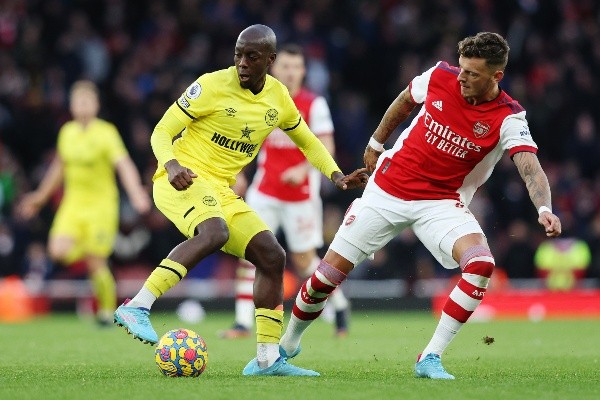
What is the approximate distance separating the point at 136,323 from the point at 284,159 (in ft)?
16.7

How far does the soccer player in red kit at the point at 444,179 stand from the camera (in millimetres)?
7488

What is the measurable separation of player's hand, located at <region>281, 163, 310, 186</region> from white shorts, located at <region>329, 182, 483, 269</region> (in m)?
3.56

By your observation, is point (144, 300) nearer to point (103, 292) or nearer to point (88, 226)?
point (103, 292)

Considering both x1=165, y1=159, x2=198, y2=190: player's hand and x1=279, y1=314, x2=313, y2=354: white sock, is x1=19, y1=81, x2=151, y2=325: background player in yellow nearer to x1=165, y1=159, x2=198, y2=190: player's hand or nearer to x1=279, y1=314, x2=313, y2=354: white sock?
x1=279, y1=314, x2=313, y2=354: white sock

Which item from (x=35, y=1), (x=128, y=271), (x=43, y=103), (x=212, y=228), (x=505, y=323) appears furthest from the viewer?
(x=35, y=1)

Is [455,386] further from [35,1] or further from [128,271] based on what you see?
[35,1]

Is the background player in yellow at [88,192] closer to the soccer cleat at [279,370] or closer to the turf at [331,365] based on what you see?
the turf at [331,365]

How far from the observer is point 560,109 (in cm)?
Result: 1950

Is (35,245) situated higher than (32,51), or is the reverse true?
(32,51)

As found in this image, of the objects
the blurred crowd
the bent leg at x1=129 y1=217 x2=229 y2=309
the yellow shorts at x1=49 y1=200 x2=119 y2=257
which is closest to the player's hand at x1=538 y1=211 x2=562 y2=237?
the bent leg at x1=129 y1=217 x2=229 y2=309

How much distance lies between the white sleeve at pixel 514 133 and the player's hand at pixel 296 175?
4.25 meters

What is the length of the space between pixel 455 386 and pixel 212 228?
1927 millimetres

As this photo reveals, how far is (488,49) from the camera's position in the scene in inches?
294

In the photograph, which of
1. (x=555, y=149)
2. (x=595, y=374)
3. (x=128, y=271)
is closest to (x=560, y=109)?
(x=555, y=149)
